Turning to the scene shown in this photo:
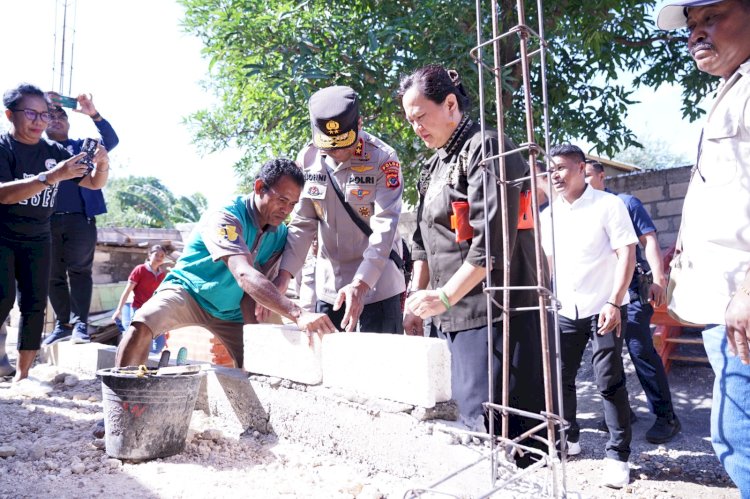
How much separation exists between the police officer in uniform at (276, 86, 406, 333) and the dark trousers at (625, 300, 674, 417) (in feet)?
6.05

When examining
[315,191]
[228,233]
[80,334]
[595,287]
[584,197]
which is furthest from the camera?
[80,334]

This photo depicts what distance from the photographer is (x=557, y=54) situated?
6.36m

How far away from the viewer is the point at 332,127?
3.18 meters

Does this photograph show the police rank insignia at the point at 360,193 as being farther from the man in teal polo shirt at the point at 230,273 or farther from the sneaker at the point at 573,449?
the sneaker at the point at 573,449

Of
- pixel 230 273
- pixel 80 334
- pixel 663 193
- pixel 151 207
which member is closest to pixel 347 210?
pixel 230 273

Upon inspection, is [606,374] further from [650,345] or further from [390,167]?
[390,167]

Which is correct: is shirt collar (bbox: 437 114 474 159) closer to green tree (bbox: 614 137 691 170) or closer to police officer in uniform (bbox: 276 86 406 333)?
police officer in uniform (bbox: 276 86 406 333)

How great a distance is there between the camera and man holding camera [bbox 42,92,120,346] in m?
4.98

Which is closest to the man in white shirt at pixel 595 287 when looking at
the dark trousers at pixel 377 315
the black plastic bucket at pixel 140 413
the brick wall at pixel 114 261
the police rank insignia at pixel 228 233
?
the dark trousers at pixel 377 315

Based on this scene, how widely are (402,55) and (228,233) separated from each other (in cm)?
293

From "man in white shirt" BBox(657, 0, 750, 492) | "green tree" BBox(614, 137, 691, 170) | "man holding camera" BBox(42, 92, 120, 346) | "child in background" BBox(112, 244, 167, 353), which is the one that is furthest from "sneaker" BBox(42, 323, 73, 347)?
"green tree" BBox(614, 137, 691, 170)

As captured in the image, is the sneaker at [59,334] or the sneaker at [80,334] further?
the sneaker at [59,334]

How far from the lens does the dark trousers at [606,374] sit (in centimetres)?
349

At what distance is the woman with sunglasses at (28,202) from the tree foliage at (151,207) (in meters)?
26.3
